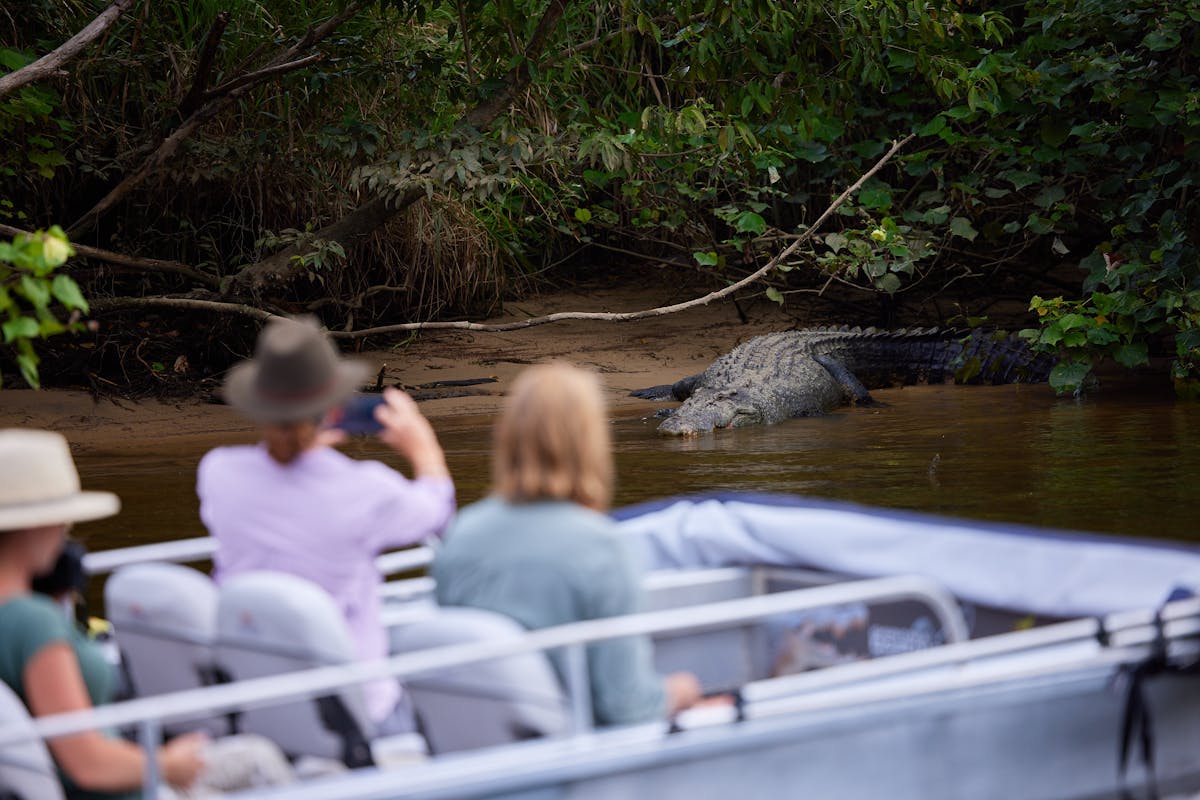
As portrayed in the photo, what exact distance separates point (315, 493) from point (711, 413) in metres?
7.43

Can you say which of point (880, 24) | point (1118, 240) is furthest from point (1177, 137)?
point (880, 24)

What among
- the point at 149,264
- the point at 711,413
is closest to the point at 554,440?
the point at 711,413

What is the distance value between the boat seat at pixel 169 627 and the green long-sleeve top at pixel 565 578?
1.61ft

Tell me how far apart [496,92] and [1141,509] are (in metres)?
5.24

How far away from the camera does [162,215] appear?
413 inches

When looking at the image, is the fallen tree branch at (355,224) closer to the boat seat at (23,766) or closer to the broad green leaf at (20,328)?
the broad green leaf at (20,328)

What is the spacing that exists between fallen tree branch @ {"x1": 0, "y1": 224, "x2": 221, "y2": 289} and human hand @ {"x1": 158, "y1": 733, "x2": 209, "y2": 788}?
23.2 feet

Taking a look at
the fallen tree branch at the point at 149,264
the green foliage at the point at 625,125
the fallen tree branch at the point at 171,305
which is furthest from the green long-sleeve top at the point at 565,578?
the fallen tree branch at the point at 171,305

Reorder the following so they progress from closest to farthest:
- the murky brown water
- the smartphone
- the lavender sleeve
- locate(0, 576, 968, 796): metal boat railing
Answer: locate(0, 576, 968, 796): metal boat railing < the lavender sleeve < the smartphone < the murky brown water

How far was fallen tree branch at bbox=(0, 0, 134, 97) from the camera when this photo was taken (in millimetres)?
6844

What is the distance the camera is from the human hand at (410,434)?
8.54 feet

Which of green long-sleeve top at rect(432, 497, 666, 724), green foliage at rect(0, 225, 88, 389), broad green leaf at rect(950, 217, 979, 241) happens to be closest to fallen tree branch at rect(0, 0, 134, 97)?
green foliage at rect(0, 225, 88, 389)

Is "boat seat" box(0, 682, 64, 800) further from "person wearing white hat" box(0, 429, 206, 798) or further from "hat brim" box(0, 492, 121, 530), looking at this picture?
A: "hat brim" box(0, 492, 121, 530)

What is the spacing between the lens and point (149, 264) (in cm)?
959
